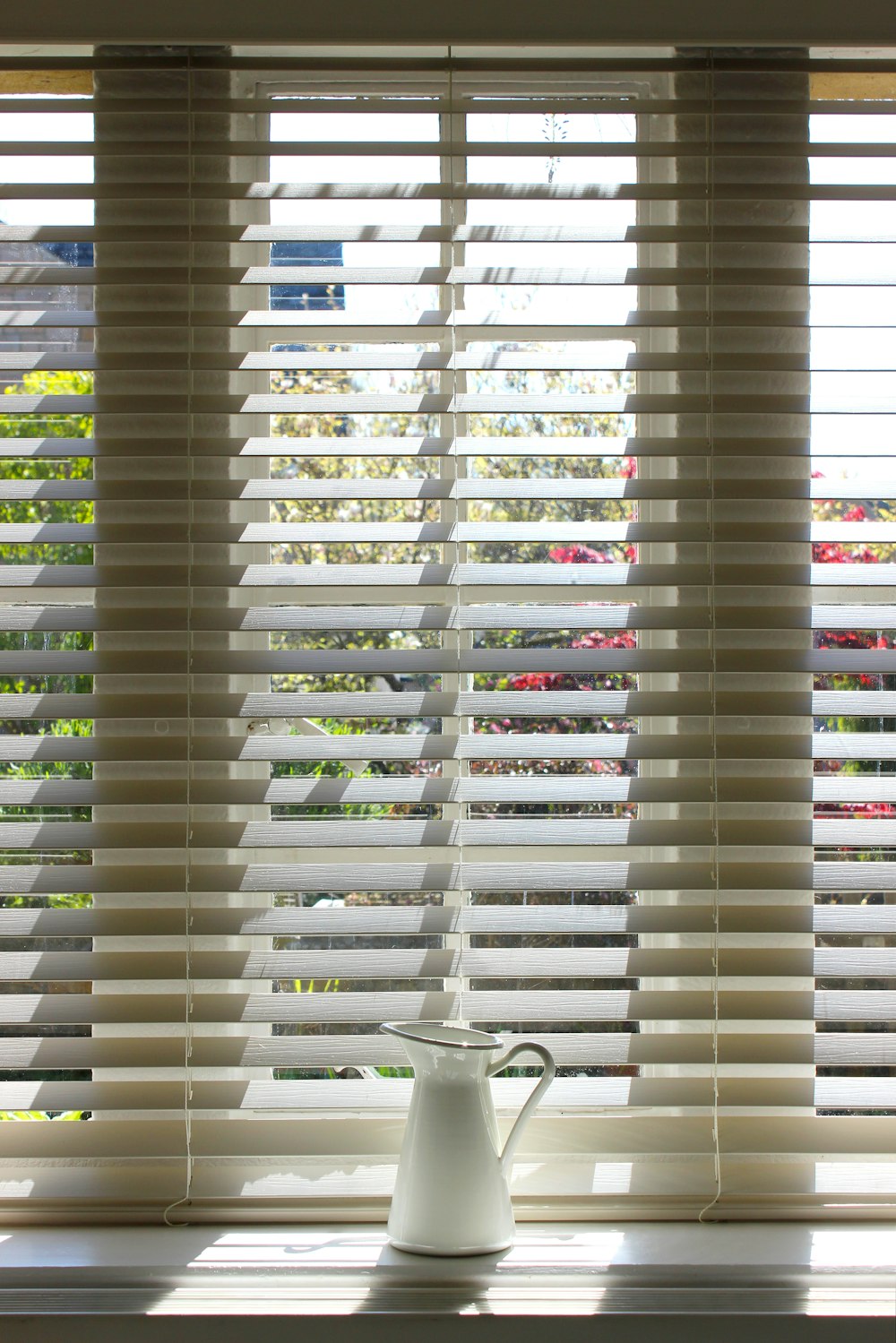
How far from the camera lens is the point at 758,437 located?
1.39m

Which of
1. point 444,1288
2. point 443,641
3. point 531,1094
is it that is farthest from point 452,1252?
point 443,641

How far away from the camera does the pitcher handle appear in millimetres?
1227

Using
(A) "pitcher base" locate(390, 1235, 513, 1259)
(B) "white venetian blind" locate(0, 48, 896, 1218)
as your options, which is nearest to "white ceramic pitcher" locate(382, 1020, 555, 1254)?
(A) "pitcher base" locate(390, 1235, 513, 1259)

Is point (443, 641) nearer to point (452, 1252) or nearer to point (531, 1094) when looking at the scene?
point (531, 1094)

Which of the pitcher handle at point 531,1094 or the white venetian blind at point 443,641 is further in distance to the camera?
the white venetian blind at point 443,641

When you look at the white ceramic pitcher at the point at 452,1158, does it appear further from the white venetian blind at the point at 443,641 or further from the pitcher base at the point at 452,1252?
the white venetian blind at the point at 443,641

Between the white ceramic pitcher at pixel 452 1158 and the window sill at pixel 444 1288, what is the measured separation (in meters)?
0.03

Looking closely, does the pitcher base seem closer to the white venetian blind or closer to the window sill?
the window sill

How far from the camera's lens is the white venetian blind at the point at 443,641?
1337mm

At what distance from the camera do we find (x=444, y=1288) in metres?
1.15

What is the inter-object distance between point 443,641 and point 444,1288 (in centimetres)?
76

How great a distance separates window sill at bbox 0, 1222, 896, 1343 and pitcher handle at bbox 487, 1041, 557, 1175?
11 cm

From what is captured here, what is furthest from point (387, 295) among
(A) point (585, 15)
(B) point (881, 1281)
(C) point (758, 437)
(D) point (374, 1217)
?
(B) point (881, 1281)

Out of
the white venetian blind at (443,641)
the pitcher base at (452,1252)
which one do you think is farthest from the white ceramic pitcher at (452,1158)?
the white venetian blind at (443,641)
